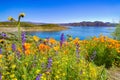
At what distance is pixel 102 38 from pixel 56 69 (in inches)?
173

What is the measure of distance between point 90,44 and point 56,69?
161 inches

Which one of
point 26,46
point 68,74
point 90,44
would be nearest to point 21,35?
point 26,46

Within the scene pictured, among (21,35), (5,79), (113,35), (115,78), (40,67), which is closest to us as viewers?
(5,79)

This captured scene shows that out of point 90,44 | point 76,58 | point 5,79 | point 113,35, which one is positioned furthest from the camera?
point 113,35

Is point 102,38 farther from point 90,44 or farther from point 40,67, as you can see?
point 40,67

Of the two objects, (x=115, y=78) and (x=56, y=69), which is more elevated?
(x=56, y=69)

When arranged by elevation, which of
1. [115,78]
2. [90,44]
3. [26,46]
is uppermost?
[26,46]

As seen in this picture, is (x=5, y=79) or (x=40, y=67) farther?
(x=40, y=67)

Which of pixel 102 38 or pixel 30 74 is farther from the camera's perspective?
pixel 102 38

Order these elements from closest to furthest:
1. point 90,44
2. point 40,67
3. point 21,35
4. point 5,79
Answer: point 5,79 → point 40,67 → point 21,35 → point 90,44

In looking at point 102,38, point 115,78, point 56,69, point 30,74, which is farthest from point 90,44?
point 30,74

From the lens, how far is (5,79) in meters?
3.96

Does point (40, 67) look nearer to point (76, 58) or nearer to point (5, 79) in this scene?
point (5, 79)

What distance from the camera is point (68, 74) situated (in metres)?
4.75
